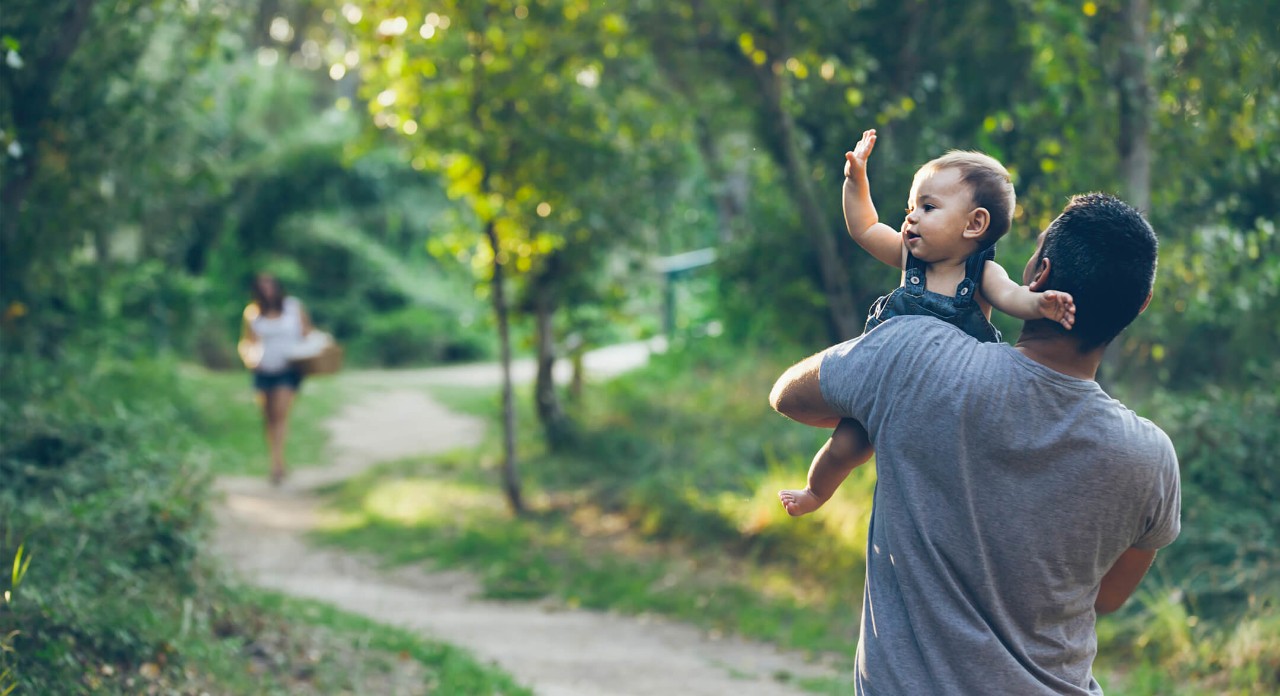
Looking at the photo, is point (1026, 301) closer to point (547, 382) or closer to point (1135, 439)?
point (1135, 439)

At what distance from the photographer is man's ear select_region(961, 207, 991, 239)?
7.92 feet

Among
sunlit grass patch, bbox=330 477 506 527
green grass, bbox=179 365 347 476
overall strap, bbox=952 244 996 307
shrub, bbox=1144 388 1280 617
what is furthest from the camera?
green grass, bbox=179 365 347 476

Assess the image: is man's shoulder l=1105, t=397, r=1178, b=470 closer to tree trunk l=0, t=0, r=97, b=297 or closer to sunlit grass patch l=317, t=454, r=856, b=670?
sunlit grass patch l=317, t=454, r=856, b=670

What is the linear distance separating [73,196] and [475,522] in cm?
379

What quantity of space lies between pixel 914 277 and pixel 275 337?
980cm

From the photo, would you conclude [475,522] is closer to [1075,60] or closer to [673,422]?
[673,422]

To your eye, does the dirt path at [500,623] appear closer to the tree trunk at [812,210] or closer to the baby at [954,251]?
the tree trunk at [812,210]

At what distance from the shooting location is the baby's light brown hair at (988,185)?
7.95ft

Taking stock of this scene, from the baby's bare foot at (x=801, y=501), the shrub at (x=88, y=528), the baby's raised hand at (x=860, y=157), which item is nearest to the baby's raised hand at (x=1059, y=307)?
the baby's raised hand at (x=860, y=157)

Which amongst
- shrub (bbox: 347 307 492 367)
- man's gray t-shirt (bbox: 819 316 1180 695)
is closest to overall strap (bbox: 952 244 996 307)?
man's gray t-shirt (bbox: 819 316 1180 695)

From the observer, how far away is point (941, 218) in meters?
2.43

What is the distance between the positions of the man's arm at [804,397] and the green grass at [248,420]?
968cm

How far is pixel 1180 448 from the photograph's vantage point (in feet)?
22.3

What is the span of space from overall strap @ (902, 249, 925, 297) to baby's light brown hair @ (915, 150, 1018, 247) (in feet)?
0.44
